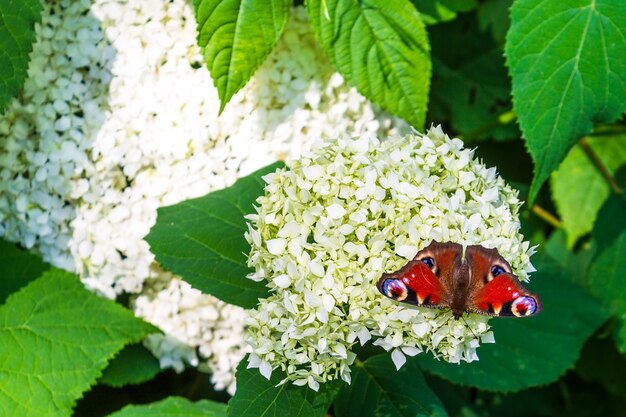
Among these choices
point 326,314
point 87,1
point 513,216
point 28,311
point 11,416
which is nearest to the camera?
point 326,314

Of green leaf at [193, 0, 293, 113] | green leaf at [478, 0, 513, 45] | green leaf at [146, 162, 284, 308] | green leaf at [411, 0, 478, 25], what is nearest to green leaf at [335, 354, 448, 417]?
green leaf at [146, 162, 284, 308]

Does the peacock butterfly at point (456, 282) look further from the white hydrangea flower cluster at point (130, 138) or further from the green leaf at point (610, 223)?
the green leaf at point (610, 223)

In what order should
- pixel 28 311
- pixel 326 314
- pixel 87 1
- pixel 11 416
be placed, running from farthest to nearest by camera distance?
pixel 87 1, pixel 28 311, pixel 11 416, pixel 326 314

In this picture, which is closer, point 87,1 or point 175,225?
point 175,225

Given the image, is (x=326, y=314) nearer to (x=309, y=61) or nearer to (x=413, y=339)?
(x=413, y=339)

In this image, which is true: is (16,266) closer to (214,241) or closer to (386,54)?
(214,241)

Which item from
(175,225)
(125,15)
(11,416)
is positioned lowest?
(11,416)

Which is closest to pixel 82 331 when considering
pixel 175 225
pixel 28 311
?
pixel 28 311

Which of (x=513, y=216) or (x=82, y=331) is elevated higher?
(x=513, y=216)
